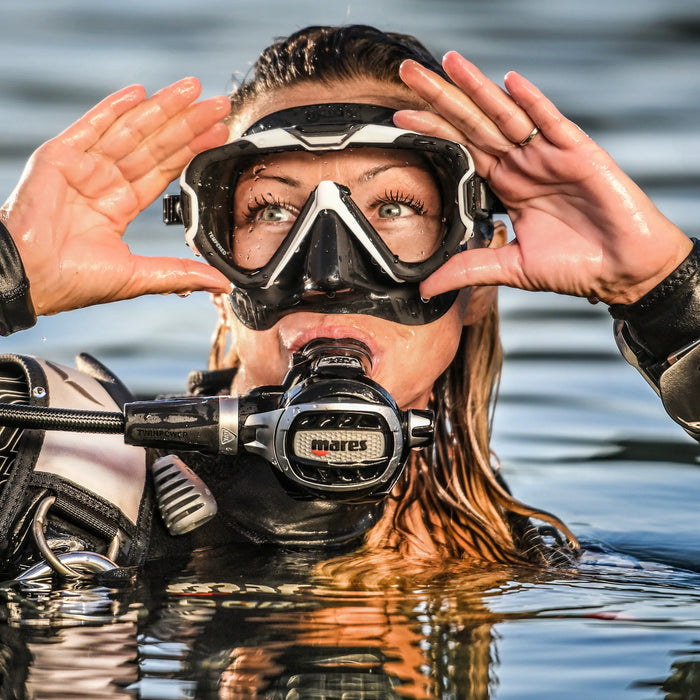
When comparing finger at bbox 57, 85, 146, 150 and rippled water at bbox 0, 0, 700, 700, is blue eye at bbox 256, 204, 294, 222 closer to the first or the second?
finger at bbox 57, 85, 146, 150

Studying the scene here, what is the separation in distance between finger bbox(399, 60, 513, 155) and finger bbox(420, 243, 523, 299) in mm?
251

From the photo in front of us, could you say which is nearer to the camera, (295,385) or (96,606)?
(96,606)

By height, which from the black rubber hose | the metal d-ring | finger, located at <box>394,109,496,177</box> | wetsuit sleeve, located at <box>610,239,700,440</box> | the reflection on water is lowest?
the reflection on water

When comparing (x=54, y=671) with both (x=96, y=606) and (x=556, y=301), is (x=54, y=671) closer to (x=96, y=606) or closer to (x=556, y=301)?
(x=96, y=606)

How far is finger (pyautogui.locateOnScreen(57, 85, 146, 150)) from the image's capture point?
279cm

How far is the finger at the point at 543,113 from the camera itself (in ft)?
8.70

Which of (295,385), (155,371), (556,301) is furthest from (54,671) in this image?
(556,301)

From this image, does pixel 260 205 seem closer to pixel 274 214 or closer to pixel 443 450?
pixel 274 214

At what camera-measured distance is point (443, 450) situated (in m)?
3.32

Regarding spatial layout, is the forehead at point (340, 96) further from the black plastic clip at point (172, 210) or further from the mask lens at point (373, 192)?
the black plastic clip at point (172, 210)

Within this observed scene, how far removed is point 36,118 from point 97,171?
6059 millimetres

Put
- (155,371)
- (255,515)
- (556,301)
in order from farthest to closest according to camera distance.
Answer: (556,301) → (155,371) → (255,515)

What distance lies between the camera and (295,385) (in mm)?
2490

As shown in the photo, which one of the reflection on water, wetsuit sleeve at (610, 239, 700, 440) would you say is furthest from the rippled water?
wetsuit sleeve at (610, 239, 700, 440)
